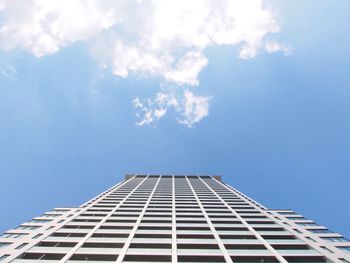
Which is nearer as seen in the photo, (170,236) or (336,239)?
(336,239)

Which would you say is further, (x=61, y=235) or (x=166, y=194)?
(x=166, y=194)

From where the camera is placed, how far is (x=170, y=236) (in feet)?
91.7

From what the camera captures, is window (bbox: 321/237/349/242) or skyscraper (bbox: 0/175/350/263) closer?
skyscraper (bbox: 0/175/350/263)

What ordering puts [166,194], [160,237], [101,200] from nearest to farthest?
[160,237], [101,200], [166,194]

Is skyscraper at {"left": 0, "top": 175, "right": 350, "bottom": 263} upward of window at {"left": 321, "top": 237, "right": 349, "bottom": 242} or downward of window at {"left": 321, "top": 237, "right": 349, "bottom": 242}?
upward

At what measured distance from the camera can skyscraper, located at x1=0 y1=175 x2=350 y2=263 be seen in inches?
904

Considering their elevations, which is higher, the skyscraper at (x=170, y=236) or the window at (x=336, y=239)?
the skyscraper at (x=170, y=236)

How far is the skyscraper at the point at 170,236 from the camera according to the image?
23.0 m

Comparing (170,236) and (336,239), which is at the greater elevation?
(170,236)

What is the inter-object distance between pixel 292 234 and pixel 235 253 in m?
8.69

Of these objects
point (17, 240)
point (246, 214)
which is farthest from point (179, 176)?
point (17, 240)

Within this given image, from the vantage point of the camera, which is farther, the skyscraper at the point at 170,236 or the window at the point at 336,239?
the window at the point at 336,239

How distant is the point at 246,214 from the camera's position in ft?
118

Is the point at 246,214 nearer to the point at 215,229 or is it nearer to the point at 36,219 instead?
the point at 215,229
